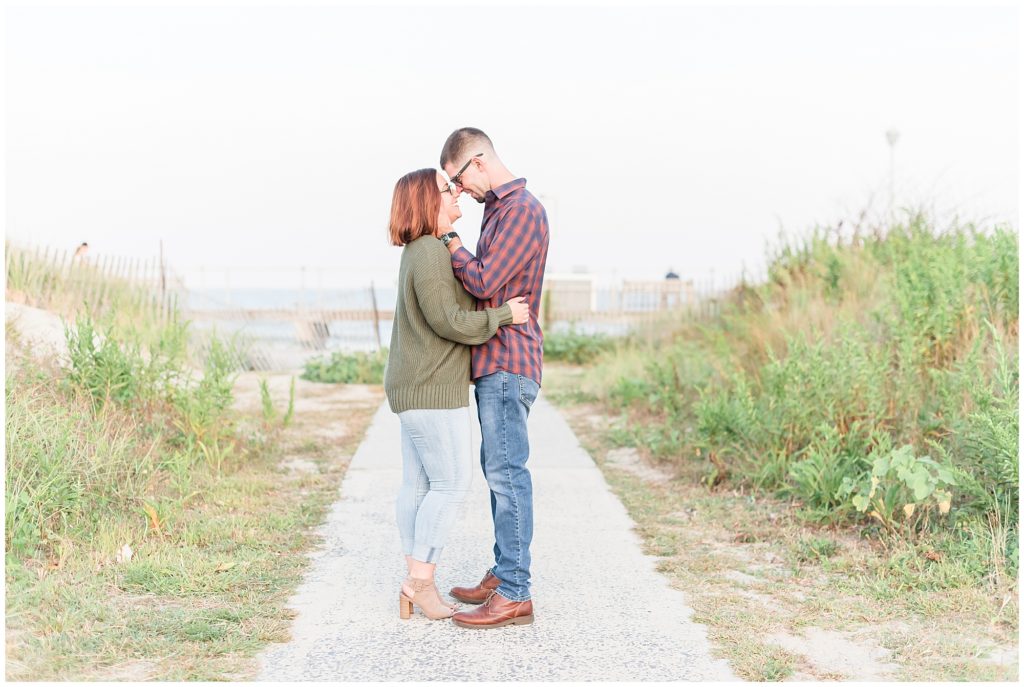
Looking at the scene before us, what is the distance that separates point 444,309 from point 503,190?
589 mm

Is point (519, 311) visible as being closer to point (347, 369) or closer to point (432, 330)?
point (432, 330)

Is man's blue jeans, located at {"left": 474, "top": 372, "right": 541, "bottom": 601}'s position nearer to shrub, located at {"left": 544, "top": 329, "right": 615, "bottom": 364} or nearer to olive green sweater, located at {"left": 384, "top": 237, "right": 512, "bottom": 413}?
olive green sweater, located at {"left": 384, "top": 237, "right": 512, "bottom": 413}

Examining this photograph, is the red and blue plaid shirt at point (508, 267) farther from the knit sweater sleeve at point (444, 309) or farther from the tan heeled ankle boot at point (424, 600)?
the tan heeled ankle boot at point (424, 600)

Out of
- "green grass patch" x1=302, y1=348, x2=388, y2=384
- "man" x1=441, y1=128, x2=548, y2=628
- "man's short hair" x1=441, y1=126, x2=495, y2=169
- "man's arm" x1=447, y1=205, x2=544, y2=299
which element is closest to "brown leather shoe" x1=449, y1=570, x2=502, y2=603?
"man" x1=441, y1=128, x2=548, y2=628

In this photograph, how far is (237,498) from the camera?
6.19 metres

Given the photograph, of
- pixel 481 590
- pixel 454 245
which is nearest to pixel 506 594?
pixel 481 590

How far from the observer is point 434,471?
3.99 m

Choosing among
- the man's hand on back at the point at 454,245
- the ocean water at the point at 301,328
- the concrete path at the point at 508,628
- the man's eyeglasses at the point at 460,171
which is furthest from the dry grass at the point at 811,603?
the ocean water at the point at 301,328

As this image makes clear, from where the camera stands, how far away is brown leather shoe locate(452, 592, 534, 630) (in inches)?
158

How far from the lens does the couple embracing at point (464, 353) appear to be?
3.86 metres

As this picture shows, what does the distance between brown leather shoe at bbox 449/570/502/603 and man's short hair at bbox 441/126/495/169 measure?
1.83 meters

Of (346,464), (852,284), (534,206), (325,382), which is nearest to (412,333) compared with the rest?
(534,206)

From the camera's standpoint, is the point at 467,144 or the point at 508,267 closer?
the point at 508,267

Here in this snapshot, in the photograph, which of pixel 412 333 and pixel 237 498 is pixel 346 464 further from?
pixel 412 333
